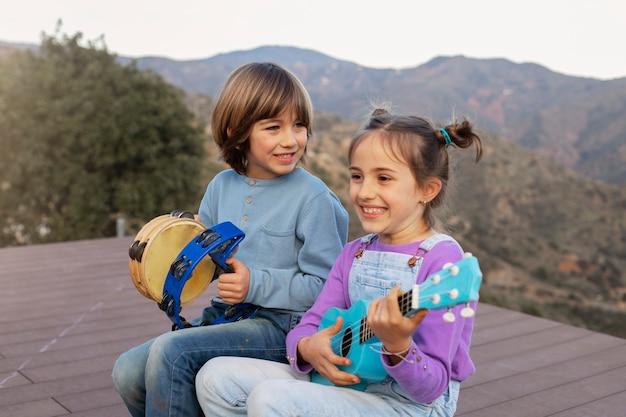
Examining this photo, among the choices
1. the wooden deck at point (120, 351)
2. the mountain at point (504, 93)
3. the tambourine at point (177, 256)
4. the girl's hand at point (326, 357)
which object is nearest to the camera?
the girl's hand at point (326, 357)

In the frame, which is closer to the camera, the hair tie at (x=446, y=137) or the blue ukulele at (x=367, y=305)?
the blue ukulele at (x=367, y=305)

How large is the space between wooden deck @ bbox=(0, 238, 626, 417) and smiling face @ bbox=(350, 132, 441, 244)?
3.85 ft

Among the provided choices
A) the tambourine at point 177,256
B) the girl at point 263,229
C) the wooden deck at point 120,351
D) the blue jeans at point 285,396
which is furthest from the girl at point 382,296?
the wooden deck at point 120,351

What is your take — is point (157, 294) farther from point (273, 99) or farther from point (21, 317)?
point (21, 317)

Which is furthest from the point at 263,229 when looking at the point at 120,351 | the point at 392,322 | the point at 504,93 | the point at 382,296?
the point at 504,93

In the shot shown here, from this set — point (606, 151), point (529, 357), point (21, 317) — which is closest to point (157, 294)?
point (529, 357)

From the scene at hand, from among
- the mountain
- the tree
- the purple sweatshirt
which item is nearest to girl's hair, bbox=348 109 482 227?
the purple sweatshirt

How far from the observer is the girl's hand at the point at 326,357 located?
154 cm

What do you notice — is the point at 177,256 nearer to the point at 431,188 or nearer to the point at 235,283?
the point at 235,283

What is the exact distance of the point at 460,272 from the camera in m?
1.19

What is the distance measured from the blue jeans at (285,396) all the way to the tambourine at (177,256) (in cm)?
25

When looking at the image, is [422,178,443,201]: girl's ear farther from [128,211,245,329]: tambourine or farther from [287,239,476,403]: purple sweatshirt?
[128,211,245,329]: tambourine

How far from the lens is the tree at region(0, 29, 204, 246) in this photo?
41.9 feet

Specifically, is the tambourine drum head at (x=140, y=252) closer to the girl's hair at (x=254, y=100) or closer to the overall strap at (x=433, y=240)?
the girl's hair at (x=254, y=100)
